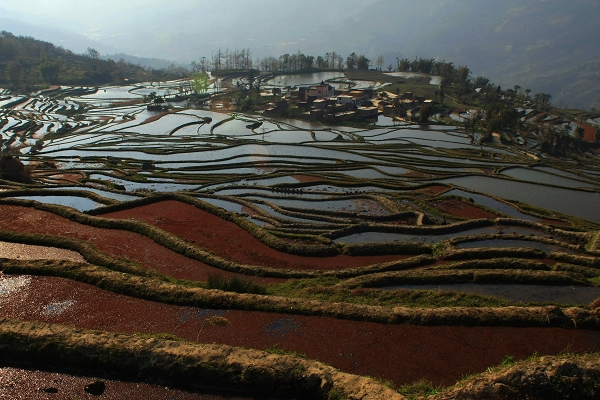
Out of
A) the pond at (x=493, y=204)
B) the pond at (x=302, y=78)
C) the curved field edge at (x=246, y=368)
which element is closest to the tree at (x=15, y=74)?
the pond at (x=302, y=78)

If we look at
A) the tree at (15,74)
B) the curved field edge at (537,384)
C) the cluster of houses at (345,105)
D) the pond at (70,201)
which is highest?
the tree at (15,74)

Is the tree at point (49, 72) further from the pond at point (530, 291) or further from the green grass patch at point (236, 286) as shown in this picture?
the pond at point (530, 291)

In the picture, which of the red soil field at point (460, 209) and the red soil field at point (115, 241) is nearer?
the red soil field at point (115, 241)

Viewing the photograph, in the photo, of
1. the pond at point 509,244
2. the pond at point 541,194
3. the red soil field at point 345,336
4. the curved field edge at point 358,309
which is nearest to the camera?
the red soil field at point 345,336

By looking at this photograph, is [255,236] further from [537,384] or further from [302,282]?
[537,384]

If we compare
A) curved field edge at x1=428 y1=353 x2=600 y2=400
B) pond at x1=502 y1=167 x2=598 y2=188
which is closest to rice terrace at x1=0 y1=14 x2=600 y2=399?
curved field edge at x1=428 y1=353 x2=600 y2=400

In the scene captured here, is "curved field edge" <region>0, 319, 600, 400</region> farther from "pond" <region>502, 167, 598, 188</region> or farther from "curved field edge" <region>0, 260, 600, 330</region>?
"pond" <region>502, 167, 598, 188</region>

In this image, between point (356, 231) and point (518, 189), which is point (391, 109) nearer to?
point (518, 189)

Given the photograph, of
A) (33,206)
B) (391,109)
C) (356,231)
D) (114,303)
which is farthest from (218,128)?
(114,303)
